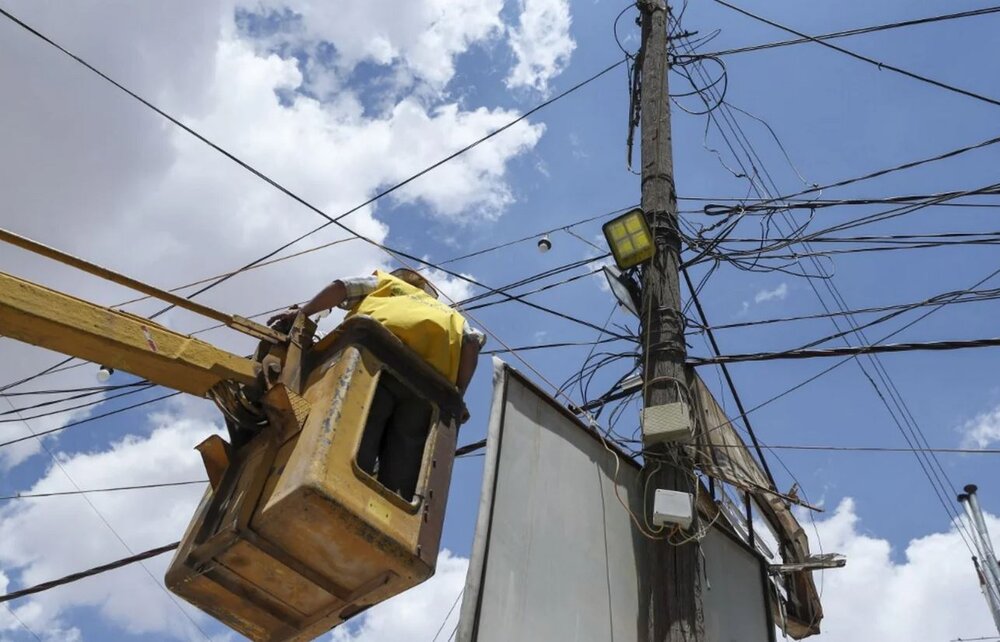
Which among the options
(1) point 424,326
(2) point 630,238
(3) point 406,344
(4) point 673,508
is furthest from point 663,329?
(3) point 406,344

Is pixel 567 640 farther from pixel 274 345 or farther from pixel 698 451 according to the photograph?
pixel 274 345

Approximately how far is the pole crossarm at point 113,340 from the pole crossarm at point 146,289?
165 mm

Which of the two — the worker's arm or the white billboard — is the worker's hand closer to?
the worker's arm

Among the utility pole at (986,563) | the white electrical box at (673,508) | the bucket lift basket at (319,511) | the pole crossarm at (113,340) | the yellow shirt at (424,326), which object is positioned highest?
the utility pole at (986,563)

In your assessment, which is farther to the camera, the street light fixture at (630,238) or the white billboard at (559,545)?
the street light fixture at (630,238)

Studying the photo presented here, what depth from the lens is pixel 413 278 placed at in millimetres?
5121

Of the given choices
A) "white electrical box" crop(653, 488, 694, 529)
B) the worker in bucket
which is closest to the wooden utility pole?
"white electrical box" crop(653, 488, 694, 529)

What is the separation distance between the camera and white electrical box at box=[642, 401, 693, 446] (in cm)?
505

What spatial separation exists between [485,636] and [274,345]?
5.99 feet

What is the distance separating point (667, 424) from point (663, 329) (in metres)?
0.89

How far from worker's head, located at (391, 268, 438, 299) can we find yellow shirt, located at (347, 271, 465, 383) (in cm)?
57

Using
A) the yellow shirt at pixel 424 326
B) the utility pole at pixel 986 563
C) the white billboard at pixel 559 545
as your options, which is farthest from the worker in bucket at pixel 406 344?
the utility pole at pixel 986 563

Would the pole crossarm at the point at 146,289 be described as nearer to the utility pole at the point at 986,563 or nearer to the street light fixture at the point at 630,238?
the street light fixture at the point at 630,238

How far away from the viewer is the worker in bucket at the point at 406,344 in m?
3.98
